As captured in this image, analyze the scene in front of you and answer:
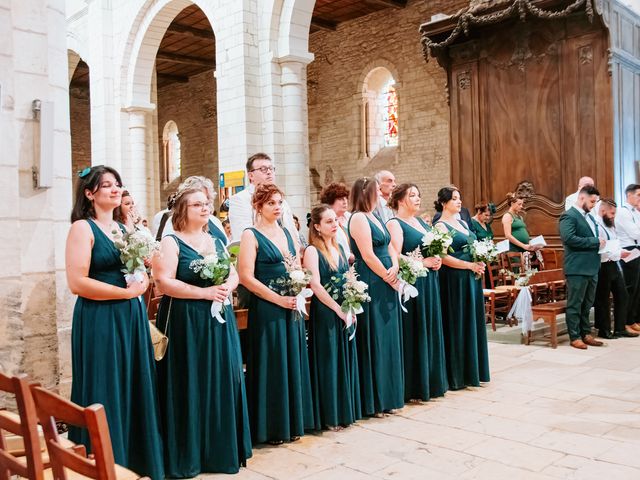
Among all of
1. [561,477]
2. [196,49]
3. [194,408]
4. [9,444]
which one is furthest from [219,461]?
[196,49]

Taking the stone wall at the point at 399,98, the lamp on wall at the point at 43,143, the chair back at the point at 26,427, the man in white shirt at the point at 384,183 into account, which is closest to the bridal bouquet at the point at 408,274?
the man in white shirt at the point at 384,183

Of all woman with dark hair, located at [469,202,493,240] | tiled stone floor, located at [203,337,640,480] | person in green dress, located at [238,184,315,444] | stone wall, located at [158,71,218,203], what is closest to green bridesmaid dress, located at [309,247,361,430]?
tiled stone floor, located at [203,337,640,480]

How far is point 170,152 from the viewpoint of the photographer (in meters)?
23.2

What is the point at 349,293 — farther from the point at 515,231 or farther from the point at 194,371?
the point at 515,231

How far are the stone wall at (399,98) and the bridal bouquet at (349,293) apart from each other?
A: 1038 centimetres

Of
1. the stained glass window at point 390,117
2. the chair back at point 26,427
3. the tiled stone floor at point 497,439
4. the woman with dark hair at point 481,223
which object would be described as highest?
the stained glass window at point 390,117

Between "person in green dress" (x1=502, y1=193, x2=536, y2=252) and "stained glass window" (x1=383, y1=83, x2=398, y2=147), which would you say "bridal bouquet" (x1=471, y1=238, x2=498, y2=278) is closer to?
"person in green dress" (x1=502, y1=193, x2=536, y2=252)

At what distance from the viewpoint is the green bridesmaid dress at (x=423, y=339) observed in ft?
15.5

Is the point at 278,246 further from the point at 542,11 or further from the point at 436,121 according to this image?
the point at 436,121

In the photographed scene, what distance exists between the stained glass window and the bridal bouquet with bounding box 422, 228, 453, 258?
38.0 feet

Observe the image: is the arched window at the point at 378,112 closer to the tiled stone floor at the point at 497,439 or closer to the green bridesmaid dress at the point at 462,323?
the green bridesmaid dress at the point at 462,323

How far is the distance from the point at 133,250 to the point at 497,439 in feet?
8.13

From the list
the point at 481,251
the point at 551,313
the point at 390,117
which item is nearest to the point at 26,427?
the point at 481,251

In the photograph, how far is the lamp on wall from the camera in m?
3.78
